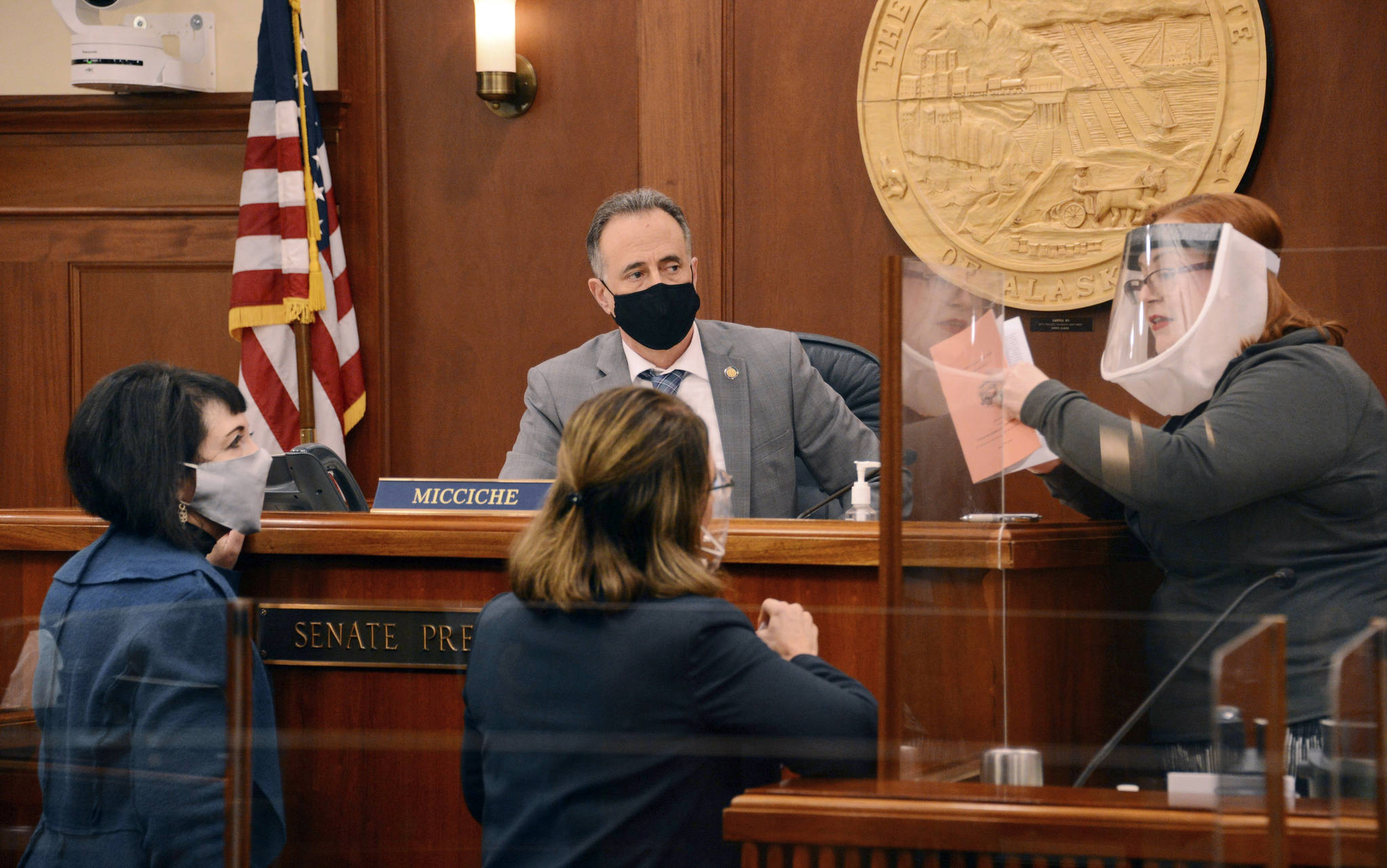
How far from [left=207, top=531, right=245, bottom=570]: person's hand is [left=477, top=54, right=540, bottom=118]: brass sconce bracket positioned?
8.35 ft

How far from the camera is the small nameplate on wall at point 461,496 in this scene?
7.25ft

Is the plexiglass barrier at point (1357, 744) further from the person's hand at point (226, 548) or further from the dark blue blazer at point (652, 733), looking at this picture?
the person's hand at point (226, 548)

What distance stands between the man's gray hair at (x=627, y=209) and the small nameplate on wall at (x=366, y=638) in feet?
3.77

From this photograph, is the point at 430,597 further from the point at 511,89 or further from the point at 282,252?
the point at 511,89

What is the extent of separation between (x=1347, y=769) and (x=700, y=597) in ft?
2.07

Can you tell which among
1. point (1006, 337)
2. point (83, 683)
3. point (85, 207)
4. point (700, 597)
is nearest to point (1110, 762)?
point (700, 597)

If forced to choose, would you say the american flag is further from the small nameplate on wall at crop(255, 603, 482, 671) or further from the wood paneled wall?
the small nameplate on wall at crop(255, 603, 482, 671)

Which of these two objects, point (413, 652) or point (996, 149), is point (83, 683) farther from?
point (996, 149)

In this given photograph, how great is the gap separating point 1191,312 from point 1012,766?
2.08ft

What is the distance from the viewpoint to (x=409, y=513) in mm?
2209

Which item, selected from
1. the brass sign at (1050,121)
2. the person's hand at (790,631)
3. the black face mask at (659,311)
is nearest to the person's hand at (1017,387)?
the person's hand at (790,631)

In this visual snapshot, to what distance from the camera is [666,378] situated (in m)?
2.89

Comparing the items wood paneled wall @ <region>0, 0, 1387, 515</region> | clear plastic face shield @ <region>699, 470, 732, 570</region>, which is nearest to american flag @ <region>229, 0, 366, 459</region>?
wood paneled wall @ <region>0, 0, 1387, 515</region>

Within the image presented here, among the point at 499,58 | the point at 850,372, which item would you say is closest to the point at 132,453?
the point at 850,372
